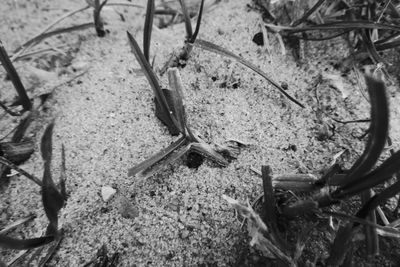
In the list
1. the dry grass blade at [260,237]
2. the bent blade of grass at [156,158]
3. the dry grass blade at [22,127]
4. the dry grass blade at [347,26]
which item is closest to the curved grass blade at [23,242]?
the bent blade of grass at [156,158]

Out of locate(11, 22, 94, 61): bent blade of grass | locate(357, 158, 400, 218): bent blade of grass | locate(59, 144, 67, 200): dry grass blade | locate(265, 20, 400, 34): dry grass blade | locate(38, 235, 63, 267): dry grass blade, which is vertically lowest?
locate(38, 235, 63, 267): dry grass blade

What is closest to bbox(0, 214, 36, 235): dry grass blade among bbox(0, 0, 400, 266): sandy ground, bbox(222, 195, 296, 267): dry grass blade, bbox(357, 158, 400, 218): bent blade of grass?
bbox(0, 0, 400, 266): sandy ground

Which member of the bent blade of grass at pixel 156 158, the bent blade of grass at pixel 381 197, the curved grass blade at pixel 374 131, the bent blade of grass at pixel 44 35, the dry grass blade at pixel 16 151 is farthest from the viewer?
the bent blade of grass at pixel 44 35

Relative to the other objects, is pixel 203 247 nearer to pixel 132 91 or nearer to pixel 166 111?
pixel 166 111

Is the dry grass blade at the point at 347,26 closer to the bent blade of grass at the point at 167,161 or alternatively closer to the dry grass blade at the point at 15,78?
the bent blade of grass at the point at 167,161

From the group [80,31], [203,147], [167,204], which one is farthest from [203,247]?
[80,31]

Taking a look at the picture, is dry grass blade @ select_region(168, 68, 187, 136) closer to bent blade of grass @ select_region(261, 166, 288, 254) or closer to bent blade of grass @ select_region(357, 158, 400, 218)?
bent blade of grass @ select_region(261, 166, 288, 254)
